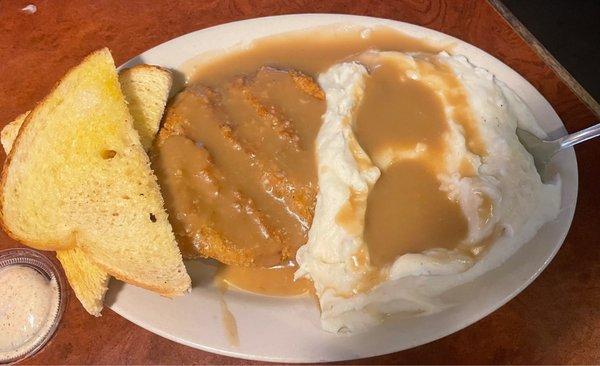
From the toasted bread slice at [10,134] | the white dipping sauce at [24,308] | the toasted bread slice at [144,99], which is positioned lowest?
the white dipping sauce at [24,308]

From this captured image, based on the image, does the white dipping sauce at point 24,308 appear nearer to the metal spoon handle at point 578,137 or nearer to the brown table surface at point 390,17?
the brown table surface at point 390,17

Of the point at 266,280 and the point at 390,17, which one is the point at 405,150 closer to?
the point at 266,280

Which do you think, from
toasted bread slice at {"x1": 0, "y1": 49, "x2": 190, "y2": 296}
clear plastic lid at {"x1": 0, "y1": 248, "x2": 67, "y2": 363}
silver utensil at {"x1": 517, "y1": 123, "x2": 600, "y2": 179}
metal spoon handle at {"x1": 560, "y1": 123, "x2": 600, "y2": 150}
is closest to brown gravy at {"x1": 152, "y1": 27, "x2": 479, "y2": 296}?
toasted bread slice at {"x1": 0, "y1": 49, "x2": 190, "y2": 296}

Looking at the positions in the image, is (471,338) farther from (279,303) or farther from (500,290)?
(279,303)

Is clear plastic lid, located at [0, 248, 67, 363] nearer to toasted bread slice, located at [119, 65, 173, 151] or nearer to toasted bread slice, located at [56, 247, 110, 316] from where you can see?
toasted bread slice, located at [56, 247, 110, 316]

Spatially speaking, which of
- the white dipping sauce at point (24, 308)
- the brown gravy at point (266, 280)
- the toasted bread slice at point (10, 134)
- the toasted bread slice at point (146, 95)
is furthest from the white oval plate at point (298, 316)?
the toasted bread slice at point (10, 134)
